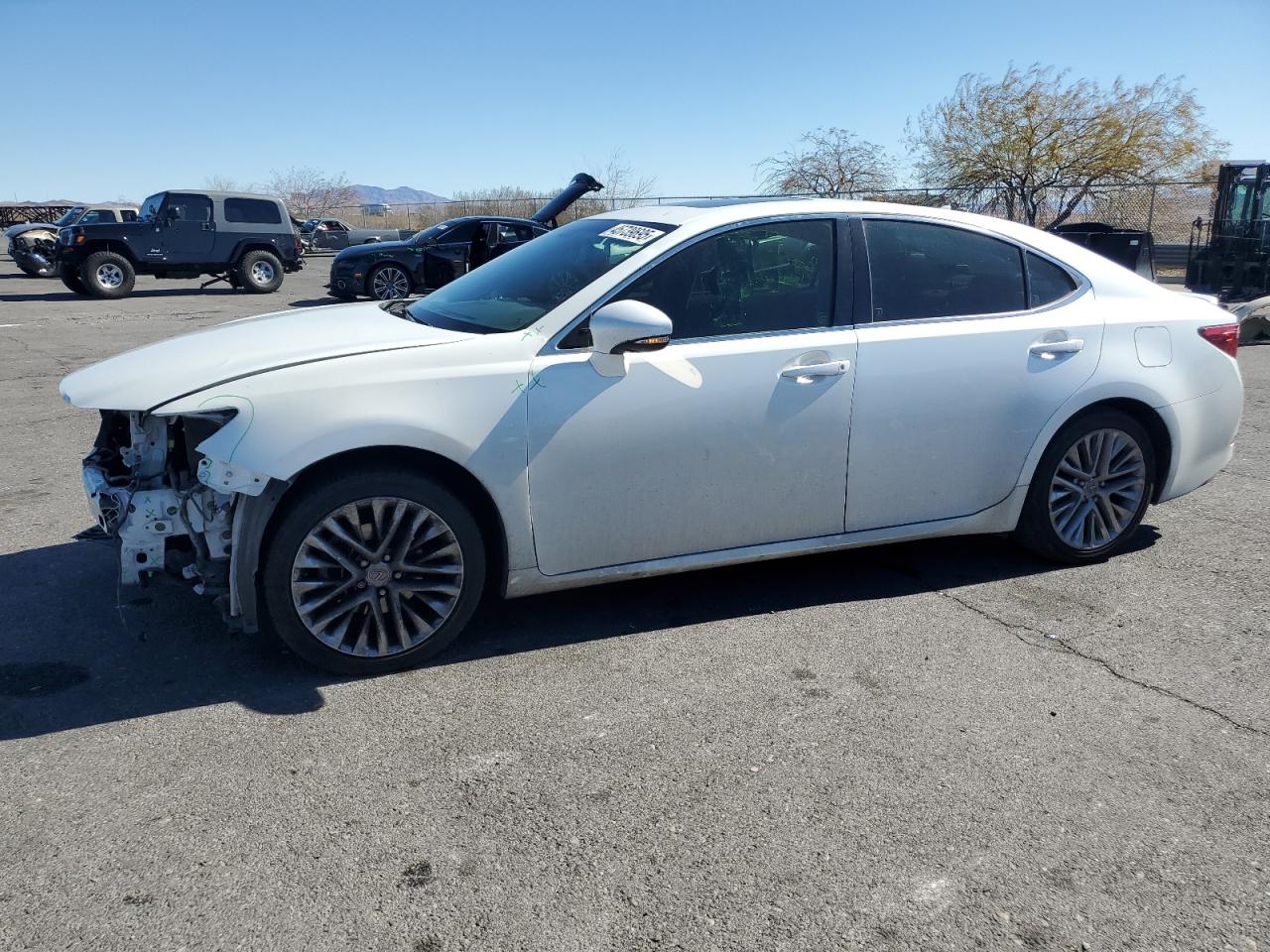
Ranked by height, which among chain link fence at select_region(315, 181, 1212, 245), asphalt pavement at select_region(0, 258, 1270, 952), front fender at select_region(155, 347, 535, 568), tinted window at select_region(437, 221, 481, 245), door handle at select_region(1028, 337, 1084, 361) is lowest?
asphalt pavement at select_region(0, 258, 1270, 952)

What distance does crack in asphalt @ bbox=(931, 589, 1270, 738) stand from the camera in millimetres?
3519

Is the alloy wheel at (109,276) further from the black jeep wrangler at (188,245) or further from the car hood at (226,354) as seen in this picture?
the car hood at (226,354)

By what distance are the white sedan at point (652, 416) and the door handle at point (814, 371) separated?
0.01 m

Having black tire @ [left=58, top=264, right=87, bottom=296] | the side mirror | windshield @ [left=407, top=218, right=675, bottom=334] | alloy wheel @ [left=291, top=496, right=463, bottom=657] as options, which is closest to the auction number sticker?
windshield @ [left=407, top=218, right=675, bottom=334]

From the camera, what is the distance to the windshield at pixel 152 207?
19438 millimetres

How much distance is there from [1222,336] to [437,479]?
3755 millimetres

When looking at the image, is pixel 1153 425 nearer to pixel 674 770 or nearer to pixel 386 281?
pixel 674 770

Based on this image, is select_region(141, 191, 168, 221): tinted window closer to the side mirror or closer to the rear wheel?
the rear wheel

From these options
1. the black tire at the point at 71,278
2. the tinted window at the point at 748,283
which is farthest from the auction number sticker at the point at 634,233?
the black tire at the point at 71,278

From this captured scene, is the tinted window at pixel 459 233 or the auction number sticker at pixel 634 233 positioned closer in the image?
the auction number sticker at pixel 634 233

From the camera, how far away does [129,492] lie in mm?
3658

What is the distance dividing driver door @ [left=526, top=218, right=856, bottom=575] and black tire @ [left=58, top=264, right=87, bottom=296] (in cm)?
1826

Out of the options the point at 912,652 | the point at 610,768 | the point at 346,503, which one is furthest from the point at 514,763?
the point at 912,652

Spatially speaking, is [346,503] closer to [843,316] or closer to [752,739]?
[752,739]
